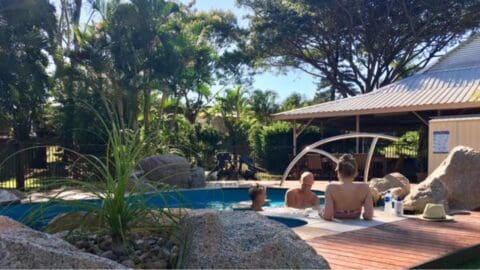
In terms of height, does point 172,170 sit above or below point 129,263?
below

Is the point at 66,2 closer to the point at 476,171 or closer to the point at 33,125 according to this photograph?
the point at 33,125

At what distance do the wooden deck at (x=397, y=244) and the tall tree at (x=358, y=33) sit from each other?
17.7 metres

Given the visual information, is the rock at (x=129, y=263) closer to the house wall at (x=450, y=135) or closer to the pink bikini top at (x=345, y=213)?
the pink bikini top at (x=345, y=213)

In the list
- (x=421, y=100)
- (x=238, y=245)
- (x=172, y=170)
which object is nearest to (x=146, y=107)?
(x=172, y=170)

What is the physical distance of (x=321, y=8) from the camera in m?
21.9

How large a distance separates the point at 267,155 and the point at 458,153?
1296cm

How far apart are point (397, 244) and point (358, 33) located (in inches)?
786

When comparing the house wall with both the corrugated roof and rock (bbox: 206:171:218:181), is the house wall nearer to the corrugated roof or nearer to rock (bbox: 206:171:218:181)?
the corrugated roof

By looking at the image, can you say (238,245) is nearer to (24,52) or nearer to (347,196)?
(347,196)

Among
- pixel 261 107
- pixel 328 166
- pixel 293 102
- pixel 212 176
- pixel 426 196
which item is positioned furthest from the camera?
pixel 293 102

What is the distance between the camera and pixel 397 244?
4.34m

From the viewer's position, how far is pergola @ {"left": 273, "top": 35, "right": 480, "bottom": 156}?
13.7 metres

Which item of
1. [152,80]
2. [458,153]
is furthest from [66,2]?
[458,153]

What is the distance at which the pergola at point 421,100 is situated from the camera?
13719 mm
